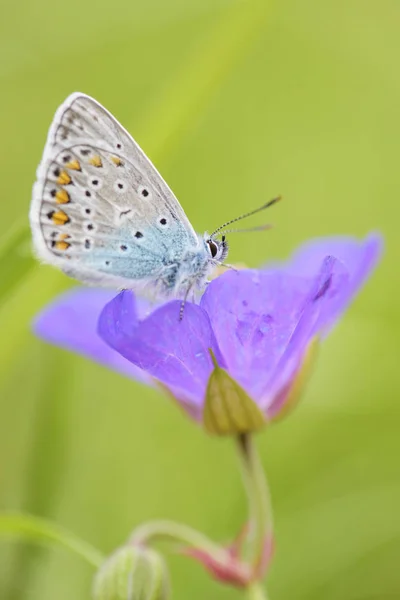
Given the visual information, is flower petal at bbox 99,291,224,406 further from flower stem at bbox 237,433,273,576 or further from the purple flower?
flower stem at bbox 237,433,273,576

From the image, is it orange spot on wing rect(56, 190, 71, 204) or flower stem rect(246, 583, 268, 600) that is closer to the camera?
flower stem rect(246, 583, 268, 600)

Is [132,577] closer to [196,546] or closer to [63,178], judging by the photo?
[196,546]

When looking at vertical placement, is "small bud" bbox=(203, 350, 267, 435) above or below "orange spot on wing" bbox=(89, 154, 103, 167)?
below

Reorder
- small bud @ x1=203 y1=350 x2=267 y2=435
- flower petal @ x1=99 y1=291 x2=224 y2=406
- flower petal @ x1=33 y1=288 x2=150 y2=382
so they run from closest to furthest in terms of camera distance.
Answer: flower petal @ x1=99 y1=291 x2=224 y2=406 < small bud @ x1=203 y1=350 x2=267 y2=435 < flower petal @ x1=33 y1=288 x2=150 y2=382

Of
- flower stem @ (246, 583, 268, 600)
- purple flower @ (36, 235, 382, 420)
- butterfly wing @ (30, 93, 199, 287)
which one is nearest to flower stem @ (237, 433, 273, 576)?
flower stem @ (246, 583, 268, 600)

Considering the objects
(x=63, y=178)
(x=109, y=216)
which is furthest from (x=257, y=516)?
(x=63, y=178)

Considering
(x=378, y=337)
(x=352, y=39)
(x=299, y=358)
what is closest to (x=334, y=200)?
(x=352, y=39)

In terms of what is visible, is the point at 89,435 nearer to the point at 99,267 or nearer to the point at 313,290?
the point at 99,267
